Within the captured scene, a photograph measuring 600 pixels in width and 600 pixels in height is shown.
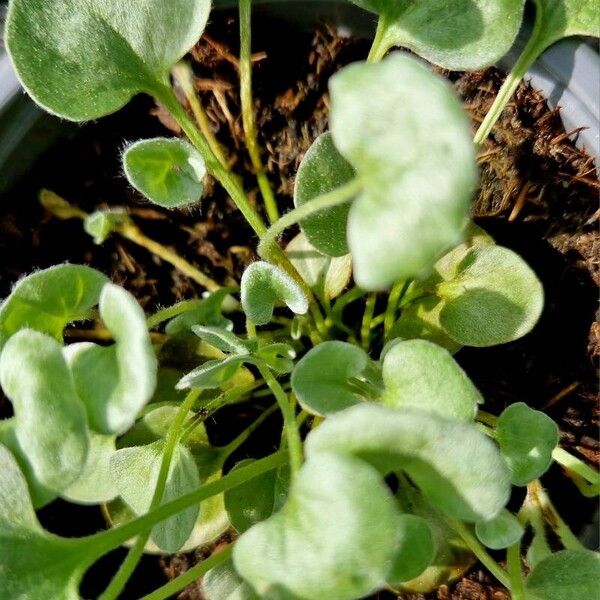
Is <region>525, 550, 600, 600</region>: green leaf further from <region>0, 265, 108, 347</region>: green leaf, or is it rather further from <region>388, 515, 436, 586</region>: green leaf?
<region>0, 265, 108, 347</region>: green leaf

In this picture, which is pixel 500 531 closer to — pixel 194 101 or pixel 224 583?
pixel 224 583

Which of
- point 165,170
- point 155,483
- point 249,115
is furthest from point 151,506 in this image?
point 249,115

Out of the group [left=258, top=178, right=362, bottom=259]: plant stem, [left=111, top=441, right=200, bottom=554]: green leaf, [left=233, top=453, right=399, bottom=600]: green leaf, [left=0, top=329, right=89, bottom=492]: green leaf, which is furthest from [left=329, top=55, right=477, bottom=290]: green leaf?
[left=111, top=441, right=200, bottom=554]: green leaf

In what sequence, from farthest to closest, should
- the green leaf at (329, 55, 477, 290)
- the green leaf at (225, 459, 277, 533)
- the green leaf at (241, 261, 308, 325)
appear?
the green leaf at (225, 459, 277, 533), the green leaf at (241, 261, 308, 325), the green leaf at (329, 55, 477, 290)

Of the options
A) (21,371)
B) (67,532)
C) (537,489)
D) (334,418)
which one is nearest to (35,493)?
(21,371)

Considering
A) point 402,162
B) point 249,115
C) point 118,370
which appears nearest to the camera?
point 402,162

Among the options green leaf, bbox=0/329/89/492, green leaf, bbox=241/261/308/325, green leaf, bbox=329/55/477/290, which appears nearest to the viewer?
green leaf, bbox=329/55/477/290

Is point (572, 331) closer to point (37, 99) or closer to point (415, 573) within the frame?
point (415, 573)
